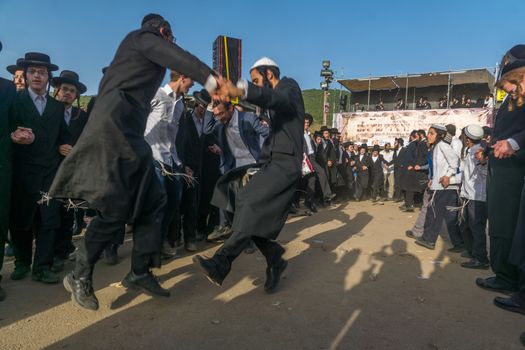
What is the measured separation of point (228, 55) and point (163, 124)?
11.1 metres

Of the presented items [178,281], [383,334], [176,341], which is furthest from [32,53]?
[383,334]

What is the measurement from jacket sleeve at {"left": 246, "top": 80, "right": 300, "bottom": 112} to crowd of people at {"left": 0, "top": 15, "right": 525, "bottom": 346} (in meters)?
0.01

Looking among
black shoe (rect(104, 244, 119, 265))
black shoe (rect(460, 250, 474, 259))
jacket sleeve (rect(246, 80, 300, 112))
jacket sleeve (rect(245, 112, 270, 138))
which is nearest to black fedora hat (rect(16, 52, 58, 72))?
black shoe (rect(104, 244, 119, 265))

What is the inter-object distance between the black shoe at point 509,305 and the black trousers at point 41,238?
407 centimetres

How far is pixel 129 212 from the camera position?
2848 mm

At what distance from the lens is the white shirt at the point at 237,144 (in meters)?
5.02

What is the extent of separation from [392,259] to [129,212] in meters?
3.29

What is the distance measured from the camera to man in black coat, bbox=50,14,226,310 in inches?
103

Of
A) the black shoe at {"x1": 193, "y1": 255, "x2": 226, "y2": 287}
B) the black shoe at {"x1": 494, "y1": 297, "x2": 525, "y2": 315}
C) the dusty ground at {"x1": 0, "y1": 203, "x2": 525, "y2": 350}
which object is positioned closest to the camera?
the dusty ground at {"x1": 0, "y1": 203, "x2": 525, "y2": 350}

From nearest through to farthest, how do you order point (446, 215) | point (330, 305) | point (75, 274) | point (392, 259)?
point (75, 274)
point (330, 305)
point (392, 259)
point (446, 215)

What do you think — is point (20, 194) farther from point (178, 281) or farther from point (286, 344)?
point (286, 344)

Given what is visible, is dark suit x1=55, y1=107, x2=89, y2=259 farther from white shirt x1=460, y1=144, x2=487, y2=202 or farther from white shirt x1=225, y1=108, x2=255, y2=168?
white shirt x1=460, y1=144, x2=487, y2=202

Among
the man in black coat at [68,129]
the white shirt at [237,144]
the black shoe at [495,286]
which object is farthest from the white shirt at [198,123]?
the black shoe at [495,286]

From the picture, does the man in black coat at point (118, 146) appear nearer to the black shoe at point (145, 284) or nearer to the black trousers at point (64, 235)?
the black shoe at point (145, 284)
